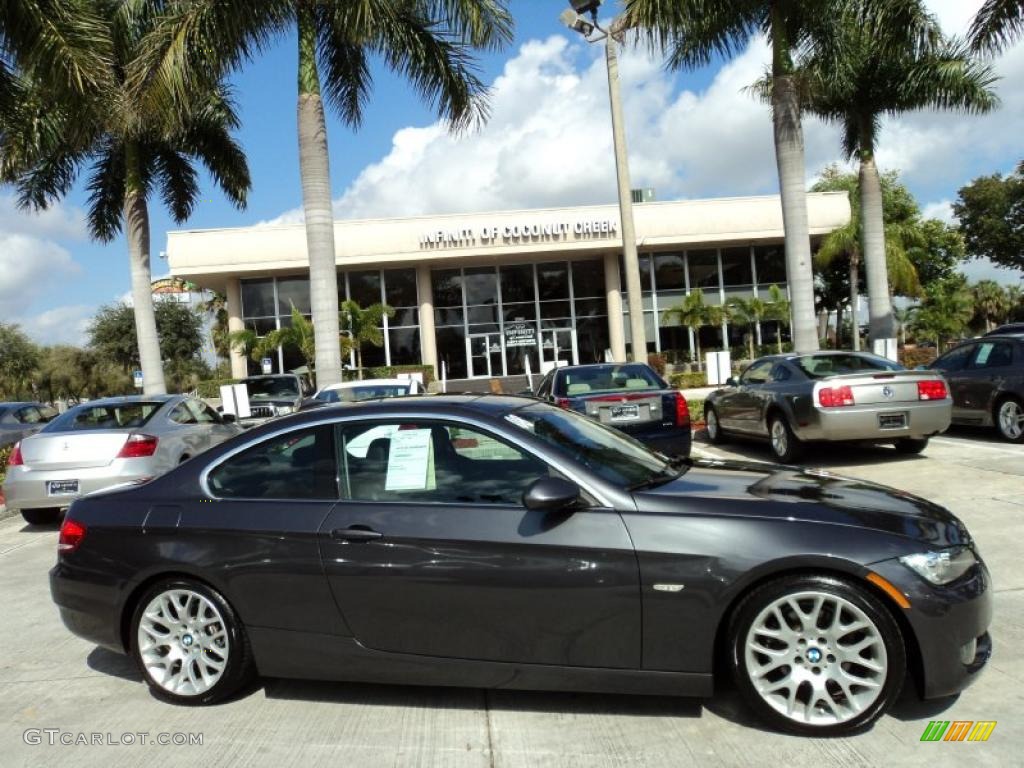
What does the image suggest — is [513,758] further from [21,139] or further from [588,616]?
[21,139]

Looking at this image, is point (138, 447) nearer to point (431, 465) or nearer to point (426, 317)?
point (431, 465)

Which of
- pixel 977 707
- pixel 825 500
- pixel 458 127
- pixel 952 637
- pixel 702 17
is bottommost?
pixel 977 707

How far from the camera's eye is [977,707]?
11.3ft

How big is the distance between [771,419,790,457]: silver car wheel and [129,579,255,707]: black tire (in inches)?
294

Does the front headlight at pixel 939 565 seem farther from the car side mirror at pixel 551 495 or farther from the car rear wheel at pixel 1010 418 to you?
the car rear wheel at pixel 1010 418

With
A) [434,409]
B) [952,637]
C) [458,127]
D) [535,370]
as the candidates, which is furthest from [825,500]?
[535,370]

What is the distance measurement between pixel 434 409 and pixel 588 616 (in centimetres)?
126

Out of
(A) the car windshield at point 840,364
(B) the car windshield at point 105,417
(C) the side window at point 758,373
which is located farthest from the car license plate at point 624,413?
(B) the car windshield at point 105,417

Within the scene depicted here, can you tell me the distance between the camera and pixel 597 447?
3.99 metres

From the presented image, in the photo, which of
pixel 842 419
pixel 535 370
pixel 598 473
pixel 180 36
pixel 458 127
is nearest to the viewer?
pixel 598 473

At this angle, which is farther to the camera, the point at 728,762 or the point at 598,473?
the point at 598,473

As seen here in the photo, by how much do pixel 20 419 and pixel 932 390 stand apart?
15750 mm

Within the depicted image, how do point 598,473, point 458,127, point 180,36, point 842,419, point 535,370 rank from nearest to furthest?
point 598,473, point 842,419, point 180,36, point 458,127, point 535,370

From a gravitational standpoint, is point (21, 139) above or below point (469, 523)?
above
